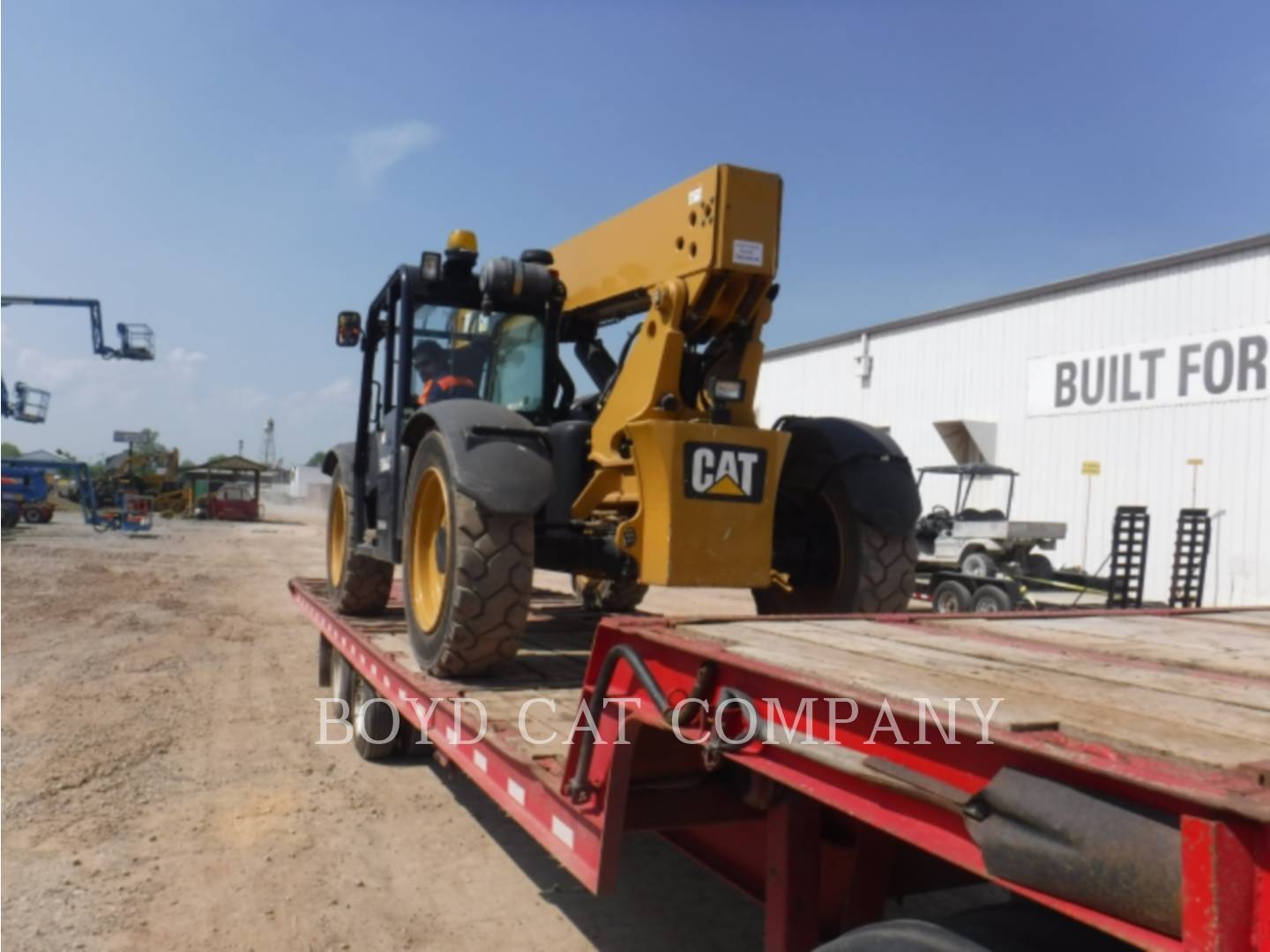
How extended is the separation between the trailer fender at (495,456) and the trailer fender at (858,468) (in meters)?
1.37

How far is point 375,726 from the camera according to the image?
610 cm

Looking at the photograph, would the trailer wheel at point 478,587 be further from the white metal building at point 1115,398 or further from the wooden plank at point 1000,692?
the white metal building at point 1115,398

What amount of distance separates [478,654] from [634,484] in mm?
1080

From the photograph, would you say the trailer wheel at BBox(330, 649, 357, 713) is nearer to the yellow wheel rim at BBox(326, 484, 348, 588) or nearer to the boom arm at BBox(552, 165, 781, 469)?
the yellow wheel rim at BBox(326, 484, 348, 588)

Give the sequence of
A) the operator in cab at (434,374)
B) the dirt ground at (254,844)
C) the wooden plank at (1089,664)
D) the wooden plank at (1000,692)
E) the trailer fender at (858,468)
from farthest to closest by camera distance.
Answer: the operator in cab at (434,374), the trailer fender at (858,468), the dirt ground at (254,844), the wooden plank at (1089,664), the wooden plank at (1000,692)

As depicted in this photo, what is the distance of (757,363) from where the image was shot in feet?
17.0

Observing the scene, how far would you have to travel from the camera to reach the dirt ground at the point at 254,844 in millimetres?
3939

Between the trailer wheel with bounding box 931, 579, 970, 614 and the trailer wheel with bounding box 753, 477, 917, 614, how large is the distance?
28.5ft

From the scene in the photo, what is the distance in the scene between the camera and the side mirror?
22.7ft

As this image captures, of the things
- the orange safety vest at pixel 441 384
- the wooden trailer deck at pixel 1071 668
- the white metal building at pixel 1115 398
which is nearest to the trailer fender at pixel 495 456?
the orange safety vest at pixel 441 384

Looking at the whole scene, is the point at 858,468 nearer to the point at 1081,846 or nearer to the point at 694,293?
the point at 694,293

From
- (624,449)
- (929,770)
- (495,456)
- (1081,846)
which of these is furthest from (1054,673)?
(624,449)

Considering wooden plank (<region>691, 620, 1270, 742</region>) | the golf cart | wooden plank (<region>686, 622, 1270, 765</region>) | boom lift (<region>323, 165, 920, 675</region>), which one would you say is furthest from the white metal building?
wooden plank (<region>686, 622, 1270, 765</region>)

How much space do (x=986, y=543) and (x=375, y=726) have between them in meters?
10.4
